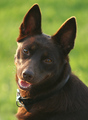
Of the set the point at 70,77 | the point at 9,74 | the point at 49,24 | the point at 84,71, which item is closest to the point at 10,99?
the point at 9,74

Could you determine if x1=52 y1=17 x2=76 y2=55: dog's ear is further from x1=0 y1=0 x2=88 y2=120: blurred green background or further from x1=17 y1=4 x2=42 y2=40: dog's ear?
x1=0 y1=0 x2=88 y2=120: blurred green background

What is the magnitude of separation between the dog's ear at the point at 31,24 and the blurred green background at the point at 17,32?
2.93 feet

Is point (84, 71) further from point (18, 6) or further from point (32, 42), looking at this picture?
point (18, 6)

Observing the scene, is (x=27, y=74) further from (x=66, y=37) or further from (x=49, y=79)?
(x=66, y=37)

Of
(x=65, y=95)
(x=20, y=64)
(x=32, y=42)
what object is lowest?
(x=65, y=95)

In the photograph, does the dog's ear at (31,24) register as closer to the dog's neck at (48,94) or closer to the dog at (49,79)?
the dog at (49,79)

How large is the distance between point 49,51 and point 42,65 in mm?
214

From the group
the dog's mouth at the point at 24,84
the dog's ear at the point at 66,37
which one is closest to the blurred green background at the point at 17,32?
the dog's ear at the point at 66,37

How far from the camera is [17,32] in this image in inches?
414

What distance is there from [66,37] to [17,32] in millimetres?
6082

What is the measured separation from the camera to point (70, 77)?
452cm

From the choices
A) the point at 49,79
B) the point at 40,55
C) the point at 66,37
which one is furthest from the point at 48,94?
the point at 66,37

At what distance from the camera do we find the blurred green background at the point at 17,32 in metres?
6.93

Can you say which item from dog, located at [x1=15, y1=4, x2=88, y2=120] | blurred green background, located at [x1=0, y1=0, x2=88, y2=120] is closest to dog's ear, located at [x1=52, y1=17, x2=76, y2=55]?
dog, located at [x1=15, y1=4, x2=88, y2=120]
